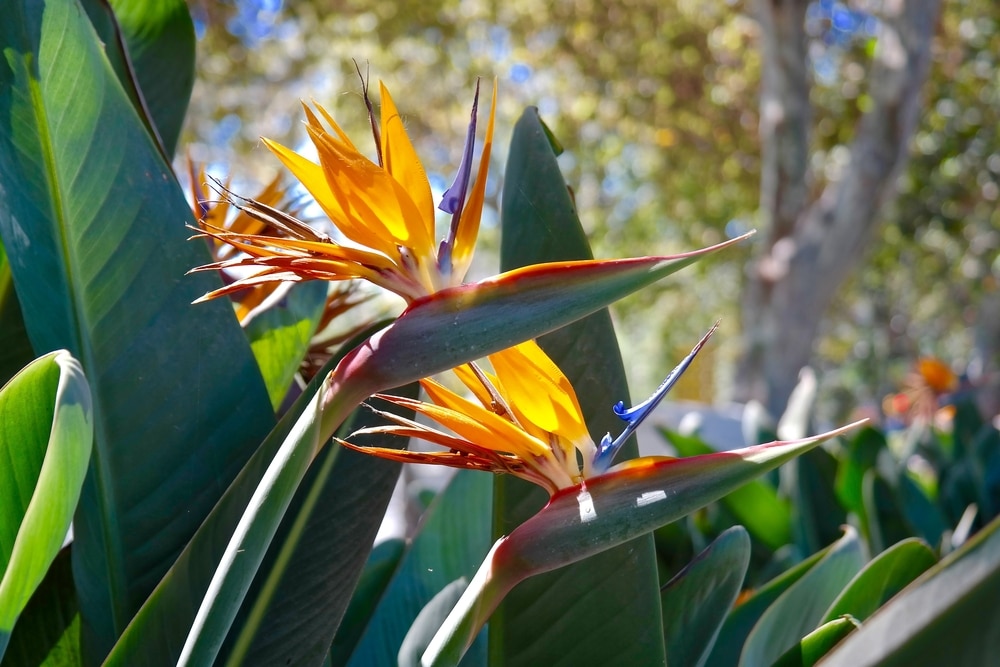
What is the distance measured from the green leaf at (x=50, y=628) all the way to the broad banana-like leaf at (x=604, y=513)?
326 mm

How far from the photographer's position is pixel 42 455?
1.55 ft

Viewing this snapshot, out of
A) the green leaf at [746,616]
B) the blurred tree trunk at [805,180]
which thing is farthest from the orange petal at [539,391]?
the blurred tree trunk at [805,180]

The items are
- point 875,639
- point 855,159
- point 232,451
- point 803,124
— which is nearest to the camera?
point 875,639

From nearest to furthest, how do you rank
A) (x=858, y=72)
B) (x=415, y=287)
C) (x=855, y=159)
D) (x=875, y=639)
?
(x=875, y=639), (x=415, y=287), (x=855, y=159), (x=858, y=72)

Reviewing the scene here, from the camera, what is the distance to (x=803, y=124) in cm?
422

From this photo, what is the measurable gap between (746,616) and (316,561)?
0.35 metres

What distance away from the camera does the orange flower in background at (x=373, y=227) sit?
1.35ft

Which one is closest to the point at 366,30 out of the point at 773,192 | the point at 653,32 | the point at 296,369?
the point at 653,32

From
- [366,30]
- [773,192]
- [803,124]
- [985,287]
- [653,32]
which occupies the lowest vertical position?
[985,287]

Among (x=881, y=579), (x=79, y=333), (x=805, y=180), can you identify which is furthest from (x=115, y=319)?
(x=805, y=180)

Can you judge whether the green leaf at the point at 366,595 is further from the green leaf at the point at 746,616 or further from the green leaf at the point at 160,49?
the green leaf at the point at 160,49

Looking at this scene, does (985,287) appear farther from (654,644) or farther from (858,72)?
(654,644)

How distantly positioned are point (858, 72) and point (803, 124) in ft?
7.65

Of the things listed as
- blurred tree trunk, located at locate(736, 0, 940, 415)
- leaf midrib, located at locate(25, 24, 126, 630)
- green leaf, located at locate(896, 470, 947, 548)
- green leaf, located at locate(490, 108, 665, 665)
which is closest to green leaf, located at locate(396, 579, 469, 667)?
green leaf, located at locate(490, 108, 665, 665)
